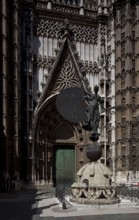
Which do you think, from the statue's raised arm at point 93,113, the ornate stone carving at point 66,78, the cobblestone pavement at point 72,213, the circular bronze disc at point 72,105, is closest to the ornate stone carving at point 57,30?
the ornate stone carving at point 66,78

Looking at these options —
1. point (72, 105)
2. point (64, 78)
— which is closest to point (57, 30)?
point (64, 78)

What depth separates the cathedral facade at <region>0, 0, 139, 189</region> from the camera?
1097 inches

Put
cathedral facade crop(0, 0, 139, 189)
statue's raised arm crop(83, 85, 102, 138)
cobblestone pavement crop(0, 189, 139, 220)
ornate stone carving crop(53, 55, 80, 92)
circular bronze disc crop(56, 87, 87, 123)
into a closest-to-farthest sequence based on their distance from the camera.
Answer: cobblestone pavement crop(0, 189, 139, 220) → statue's raised arm crop(83, 85, 102, 138) → circular bronze disc crop(56, 87, 87, 123) → cathedral facade crop(0, 0, 139, 189) → ornate stone carving crop(53, 55, 80, 92)

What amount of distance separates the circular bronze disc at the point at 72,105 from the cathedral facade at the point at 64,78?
35.1ft

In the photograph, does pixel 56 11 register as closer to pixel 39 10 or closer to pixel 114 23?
pixel 39 10

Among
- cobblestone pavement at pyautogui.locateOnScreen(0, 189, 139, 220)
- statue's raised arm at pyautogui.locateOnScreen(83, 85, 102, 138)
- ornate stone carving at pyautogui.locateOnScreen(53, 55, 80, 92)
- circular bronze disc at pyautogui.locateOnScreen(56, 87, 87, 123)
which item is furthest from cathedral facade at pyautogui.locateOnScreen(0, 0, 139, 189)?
cobblestone pavement at pyautogui.locateOnScreen(0, 189, 139, 220)

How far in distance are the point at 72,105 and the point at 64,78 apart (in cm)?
1481

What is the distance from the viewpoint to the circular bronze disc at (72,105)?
16.3 metres

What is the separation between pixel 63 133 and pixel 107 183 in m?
16.7

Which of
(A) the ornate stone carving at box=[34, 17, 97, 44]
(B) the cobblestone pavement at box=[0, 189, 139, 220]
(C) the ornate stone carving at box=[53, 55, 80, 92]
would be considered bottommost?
(B) the cobblestone pavement at box=[0, 189, 139, 220]

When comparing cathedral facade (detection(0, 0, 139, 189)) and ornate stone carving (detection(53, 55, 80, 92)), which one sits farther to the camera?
ornate stone carving (detection(53, 55, 80, 92))

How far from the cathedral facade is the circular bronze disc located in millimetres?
10697

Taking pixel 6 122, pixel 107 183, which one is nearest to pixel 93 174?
pixel 107 183

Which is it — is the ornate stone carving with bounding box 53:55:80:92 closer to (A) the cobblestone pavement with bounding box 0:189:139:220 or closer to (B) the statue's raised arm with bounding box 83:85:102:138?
(B) the statue's raised arm with bounding box 83:85:102:138
